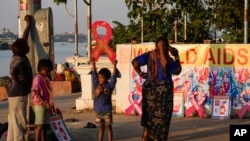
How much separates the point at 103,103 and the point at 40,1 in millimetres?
1912

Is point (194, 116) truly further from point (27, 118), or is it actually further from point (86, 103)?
point (27, 118)

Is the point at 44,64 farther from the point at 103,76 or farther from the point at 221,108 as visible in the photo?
the point at 221,108

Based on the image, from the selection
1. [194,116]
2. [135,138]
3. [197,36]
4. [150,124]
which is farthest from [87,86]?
[197,36]

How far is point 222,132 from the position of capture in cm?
988

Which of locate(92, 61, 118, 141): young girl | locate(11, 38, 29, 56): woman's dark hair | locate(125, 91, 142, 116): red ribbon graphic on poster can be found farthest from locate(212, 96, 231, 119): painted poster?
locate(11, 38, 29, 56): woman's dark hair

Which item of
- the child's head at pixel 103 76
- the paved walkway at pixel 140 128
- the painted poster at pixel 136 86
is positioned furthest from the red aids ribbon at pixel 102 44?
the painted poster at pixel 136 86

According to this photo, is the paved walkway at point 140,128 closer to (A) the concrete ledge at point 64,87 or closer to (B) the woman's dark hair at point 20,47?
(B) the woman's dark hair at point 20,47

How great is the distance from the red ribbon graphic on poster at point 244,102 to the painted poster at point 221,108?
26 cm

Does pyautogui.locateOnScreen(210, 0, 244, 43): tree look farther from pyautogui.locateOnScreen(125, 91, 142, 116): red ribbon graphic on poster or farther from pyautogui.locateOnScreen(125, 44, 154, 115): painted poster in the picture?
pyautogui.locateOnScreen(125, 91, 142, 116): red ribbon graphic on poster

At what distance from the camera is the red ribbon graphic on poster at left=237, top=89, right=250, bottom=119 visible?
11.5m

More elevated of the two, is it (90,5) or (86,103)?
(90,5)

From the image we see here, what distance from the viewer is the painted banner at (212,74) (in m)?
11.6

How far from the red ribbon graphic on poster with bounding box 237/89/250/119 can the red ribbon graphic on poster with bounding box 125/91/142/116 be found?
2139 millimetres

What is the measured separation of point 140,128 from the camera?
10.2 m
